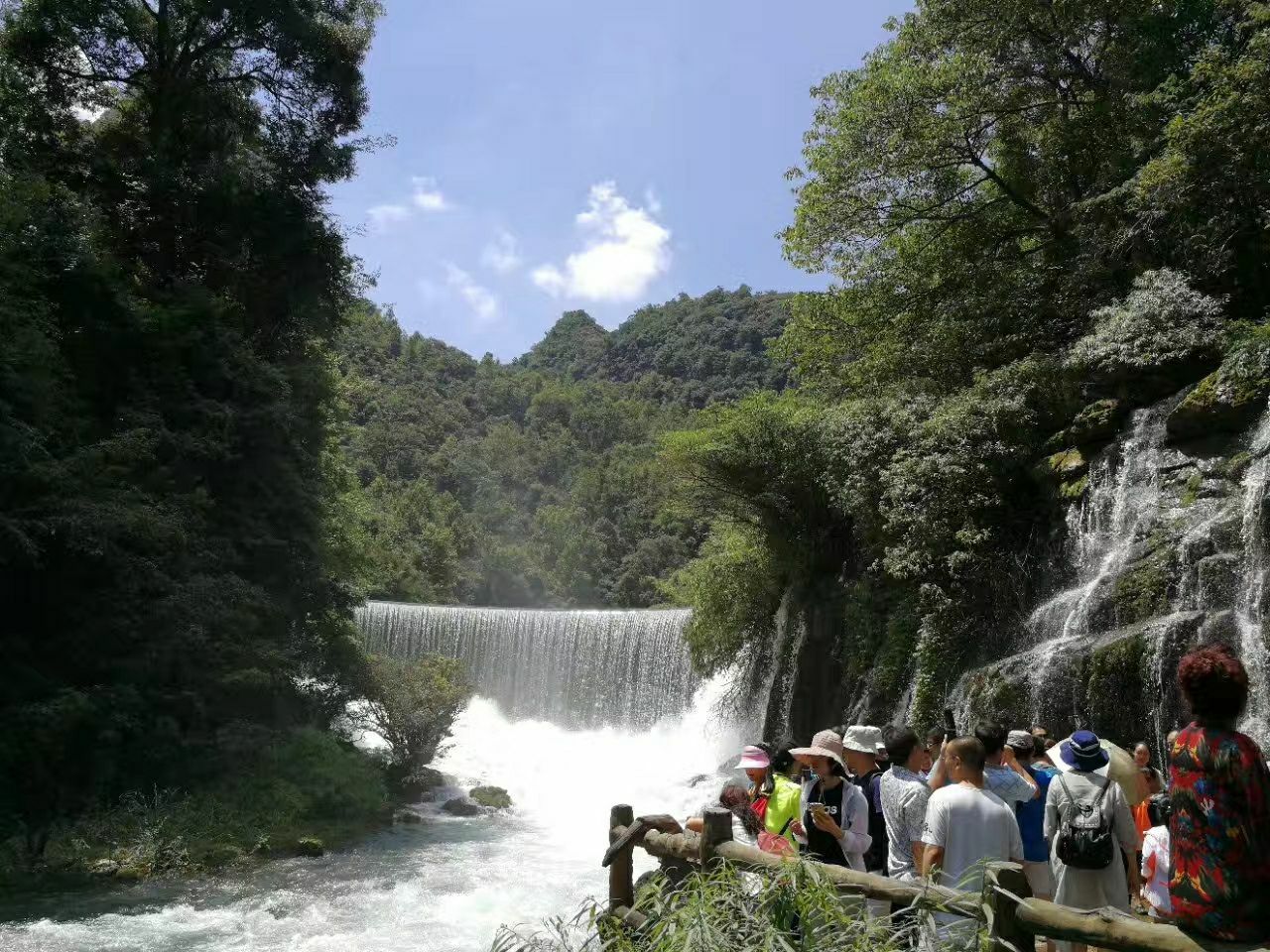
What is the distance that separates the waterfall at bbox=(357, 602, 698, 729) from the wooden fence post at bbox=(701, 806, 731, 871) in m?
15.9

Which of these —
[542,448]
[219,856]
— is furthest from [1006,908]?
[542,448]

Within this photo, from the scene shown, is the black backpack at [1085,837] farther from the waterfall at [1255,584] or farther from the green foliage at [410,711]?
the green foliage at [410,711]

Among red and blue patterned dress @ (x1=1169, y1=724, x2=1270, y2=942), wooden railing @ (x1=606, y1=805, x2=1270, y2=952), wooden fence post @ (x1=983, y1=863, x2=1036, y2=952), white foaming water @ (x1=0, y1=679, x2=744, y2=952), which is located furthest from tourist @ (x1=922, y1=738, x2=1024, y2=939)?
white foaming water @ (x1=0, y1=679, x2=744, y2=952)

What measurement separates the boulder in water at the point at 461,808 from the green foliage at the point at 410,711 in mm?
1291

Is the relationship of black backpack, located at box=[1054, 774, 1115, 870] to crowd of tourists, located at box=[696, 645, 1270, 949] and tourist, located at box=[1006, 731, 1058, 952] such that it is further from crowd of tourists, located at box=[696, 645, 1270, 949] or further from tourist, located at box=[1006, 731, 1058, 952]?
tourist, located at box=[1006, 731, 1058, 952]

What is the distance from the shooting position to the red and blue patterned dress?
98.3 inches

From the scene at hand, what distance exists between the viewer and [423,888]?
10.9 metres

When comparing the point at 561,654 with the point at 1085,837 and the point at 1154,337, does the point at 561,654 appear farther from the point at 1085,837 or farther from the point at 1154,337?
the point at 1085,837

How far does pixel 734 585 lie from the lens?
674 inches

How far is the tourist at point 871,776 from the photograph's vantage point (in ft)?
13.9

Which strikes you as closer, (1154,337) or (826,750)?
(826,750)

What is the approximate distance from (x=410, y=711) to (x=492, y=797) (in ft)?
6.79

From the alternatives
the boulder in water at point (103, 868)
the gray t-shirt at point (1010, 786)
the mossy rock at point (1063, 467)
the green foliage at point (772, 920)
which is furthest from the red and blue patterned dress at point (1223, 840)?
the boulder in water at point (103, 868)

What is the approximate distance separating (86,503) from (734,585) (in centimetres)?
1001
